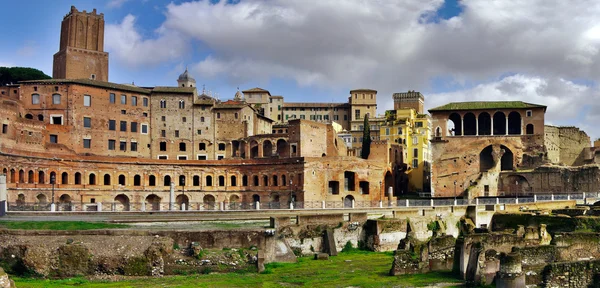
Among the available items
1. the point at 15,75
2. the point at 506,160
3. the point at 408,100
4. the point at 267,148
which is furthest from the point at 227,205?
the point at 408,100

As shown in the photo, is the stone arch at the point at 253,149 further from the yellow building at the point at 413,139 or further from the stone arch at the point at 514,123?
the stone arch at the point at 514,123

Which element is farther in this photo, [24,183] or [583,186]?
[583,186]

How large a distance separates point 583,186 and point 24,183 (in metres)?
59.1

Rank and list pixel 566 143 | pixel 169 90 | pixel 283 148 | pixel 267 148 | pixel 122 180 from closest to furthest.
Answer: pixel 122 180 < pixel 283 148 < pixel 566 143 < pixel 267 148 < pixel 169 90

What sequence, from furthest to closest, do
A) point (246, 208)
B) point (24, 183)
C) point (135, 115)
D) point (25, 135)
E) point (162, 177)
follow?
point (135, 115) → point (162, 177) → point (25, 135) → point (24, 183) → point (246, 208)

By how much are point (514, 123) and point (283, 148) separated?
30183 millimetres

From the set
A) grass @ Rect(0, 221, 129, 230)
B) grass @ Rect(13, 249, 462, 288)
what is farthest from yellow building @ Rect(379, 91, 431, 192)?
grass @ Rect(0, 221, 129, 230)

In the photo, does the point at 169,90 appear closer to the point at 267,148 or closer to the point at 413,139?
the point at 267,148

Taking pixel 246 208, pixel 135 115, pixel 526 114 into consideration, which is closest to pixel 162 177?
pixel 135 115

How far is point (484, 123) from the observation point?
273 feet

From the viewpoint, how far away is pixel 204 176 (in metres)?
78.4

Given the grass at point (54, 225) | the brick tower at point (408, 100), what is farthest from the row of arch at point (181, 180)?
the brick tower at point (408, 100)

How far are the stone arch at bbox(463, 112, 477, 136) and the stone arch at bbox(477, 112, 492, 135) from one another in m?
0.68

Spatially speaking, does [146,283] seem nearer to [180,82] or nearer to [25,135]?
[25,135]
